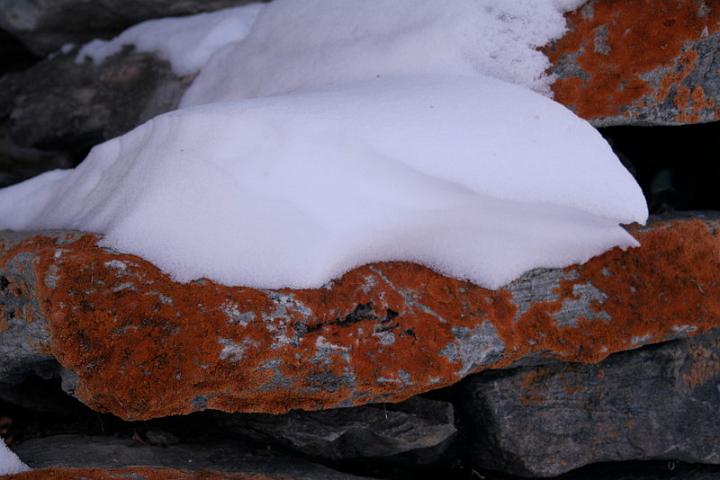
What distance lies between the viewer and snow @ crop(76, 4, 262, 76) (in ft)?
12.5

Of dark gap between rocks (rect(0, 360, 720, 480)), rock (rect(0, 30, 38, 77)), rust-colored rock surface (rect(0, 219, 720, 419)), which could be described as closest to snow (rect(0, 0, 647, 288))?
rust-colored rock surface (rect(0, 219, 720, 419))

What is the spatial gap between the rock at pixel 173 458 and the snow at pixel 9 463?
0.08 m

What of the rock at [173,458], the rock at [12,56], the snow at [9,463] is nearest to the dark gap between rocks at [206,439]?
the rock at [173,458]

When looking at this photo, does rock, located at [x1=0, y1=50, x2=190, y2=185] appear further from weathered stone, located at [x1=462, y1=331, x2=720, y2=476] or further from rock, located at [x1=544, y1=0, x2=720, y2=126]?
weathered stone, located at [x1=462, y1=331, x2=720, y2=476]

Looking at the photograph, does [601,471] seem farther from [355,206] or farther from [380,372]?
[355,206]

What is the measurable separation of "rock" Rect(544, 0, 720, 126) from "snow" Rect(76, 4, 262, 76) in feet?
5.73

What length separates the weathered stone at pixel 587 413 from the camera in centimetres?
285

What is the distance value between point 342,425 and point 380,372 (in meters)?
0.45

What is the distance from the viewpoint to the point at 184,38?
393 cm

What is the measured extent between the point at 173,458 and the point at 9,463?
522 mm

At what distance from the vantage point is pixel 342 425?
266cm

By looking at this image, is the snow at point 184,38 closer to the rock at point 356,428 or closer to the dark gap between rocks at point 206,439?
the dark gap between rocks at point 206,439

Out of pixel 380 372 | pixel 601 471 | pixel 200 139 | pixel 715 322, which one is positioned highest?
pixel 200 139

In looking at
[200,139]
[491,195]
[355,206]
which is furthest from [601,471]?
[200,139]
